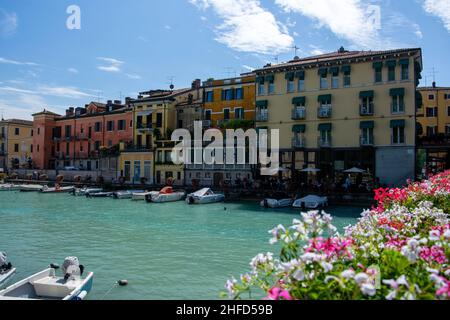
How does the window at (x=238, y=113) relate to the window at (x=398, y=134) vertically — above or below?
above

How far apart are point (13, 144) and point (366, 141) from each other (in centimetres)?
6507

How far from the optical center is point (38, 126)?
66.9m

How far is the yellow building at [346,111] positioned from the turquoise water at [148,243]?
7.67 m

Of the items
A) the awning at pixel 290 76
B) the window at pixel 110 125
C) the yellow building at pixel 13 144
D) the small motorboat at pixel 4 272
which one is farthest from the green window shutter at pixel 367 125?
the yellow building at pixel 13 144

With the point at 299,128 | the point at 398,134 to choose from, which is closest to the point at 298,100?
the point at 299,128

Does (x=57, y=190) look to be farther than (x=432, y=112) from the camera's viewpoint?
No

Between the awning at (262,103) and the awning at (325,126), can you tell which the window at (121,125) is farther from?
the awning at (325,126)

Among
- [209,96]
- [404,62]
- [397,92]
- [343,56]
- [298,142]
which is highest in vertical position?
[343,56]

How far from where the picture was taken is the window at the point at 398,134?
34938mm

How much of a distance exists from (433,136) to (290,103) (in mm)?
13974

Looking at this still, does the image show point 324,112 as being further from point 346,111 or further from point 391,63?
point 391,63

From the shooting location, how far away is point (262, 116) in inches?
1667

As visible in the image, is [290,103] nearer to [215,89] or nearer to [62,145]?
[215,89]
